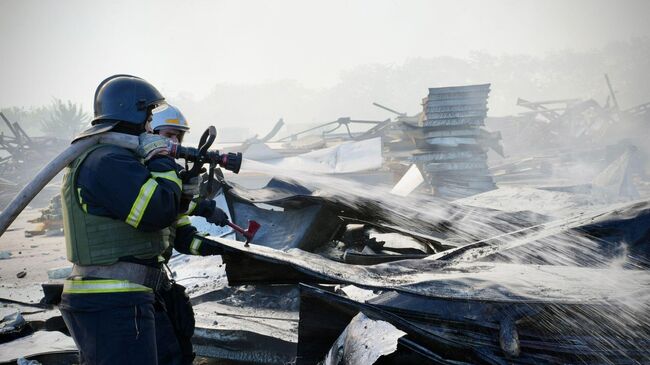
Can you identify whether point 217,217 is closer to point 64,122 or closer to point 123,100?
point 123,100

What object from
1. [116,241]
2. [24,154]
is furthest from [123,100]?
[24,154]

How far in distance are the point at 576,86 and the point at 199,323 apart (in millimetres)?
42222

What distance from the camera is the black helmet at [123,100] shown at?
7.25 ft

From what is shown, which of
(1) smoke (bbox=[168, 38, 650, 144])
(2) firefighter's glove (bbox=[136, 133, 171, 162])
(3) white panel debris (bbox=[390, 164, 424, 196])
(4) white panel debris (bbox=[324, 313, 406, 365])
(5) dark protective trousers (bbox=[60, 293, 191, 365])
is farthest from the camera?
(1) smoke (bbox=[168, 38, 650, 144])

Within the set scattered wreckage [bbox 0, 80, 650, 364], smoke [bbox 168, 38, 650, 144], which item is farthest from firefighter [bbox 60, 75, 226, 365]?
smoke [bbox 168, 38, 650, 144]

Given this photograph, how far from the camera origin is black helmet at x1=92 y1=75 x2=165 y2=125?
7.25ft

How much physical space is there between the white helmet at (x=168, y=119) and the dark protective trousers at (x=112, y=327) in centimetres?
93

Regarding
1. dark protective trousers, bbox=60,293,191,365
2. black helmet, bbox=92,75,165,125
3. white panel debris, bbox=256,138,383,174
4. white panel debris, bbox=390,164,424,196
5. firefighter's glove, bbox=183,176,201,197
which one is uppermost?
black helmet, bbox=92,75,165,125

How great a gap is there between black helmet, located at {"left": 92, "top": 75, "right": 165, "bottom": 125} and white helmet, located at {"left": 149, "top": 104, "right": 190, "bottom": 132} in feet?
0.45

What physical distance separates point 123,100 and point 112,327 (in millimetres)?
1080

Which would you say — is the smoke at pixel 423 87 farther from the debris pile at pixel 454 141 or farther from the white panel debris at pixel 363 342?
the white panel debris at pixel 363 342

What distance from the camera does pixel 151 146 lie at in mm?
2094

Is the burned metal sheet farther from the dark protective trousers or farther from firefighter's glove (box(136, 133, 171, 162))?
firefighter's glove (box(136, 133, 171, 162))

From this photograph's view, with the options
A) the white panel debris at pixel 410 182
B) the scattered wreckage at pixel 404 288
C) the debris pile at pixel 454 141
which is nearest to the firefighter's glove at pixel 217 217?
the scattered wreckage at pixel 404 288
